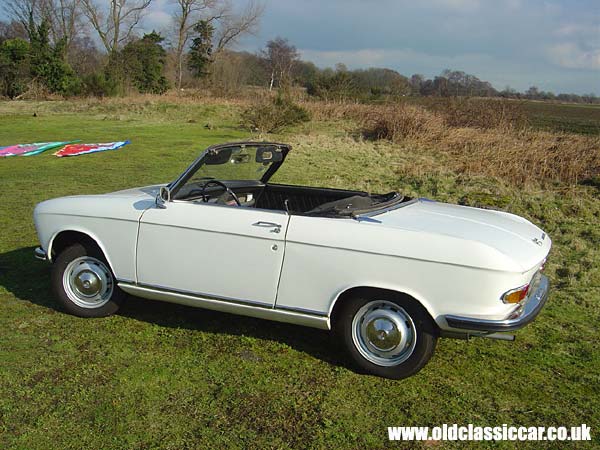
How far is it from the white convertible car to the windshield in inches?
0.6

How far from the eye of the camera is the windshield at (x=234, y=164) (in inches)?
181

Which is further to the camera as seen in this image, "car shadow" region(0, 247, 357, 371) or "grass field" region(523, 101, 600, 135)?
"grass field" region(523, 101, 600, 135)

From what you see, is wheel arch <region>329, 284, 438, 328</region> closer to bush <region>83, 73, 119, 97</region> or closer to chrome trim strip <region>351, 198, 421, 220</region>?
chrome trim strip <region>351, 198, 421, 220</region>

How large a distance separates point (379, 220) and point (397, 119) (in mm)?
16035

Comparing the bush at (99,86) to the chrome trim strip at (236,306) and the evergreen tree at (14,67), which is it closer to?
the evergreen tree at (14,67)

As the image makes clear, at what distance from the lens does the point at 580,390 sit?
3.86m

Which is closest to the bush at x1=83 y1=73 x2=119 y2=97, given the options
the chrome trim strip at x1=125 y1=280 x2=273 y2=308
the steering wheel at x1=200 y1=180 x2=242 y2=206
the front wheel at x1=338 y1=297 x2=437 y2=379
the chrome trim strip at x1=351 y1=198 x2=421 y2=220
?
the steering wheel at x1=200 y1=180 x2=242 y2=206

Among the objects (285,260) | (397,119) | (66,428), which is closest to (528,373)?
(285,260)

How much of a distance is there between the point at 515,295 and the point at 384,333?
868 millimetres

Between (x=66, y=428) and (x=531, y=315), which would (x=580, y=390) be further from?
(x=66, y=428)

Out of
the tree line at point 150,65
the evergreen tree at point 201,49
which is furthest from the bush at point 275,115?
the evergreen tree at point 201,49

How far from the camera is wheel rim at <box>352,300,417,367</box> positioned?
3.76 m

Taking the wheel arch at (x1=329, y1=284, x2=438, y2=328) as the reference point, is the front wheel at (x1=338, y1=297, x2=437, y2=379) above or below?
below

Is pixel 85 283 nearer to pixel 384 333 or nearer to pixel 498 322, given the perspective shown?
pixel 384 333
